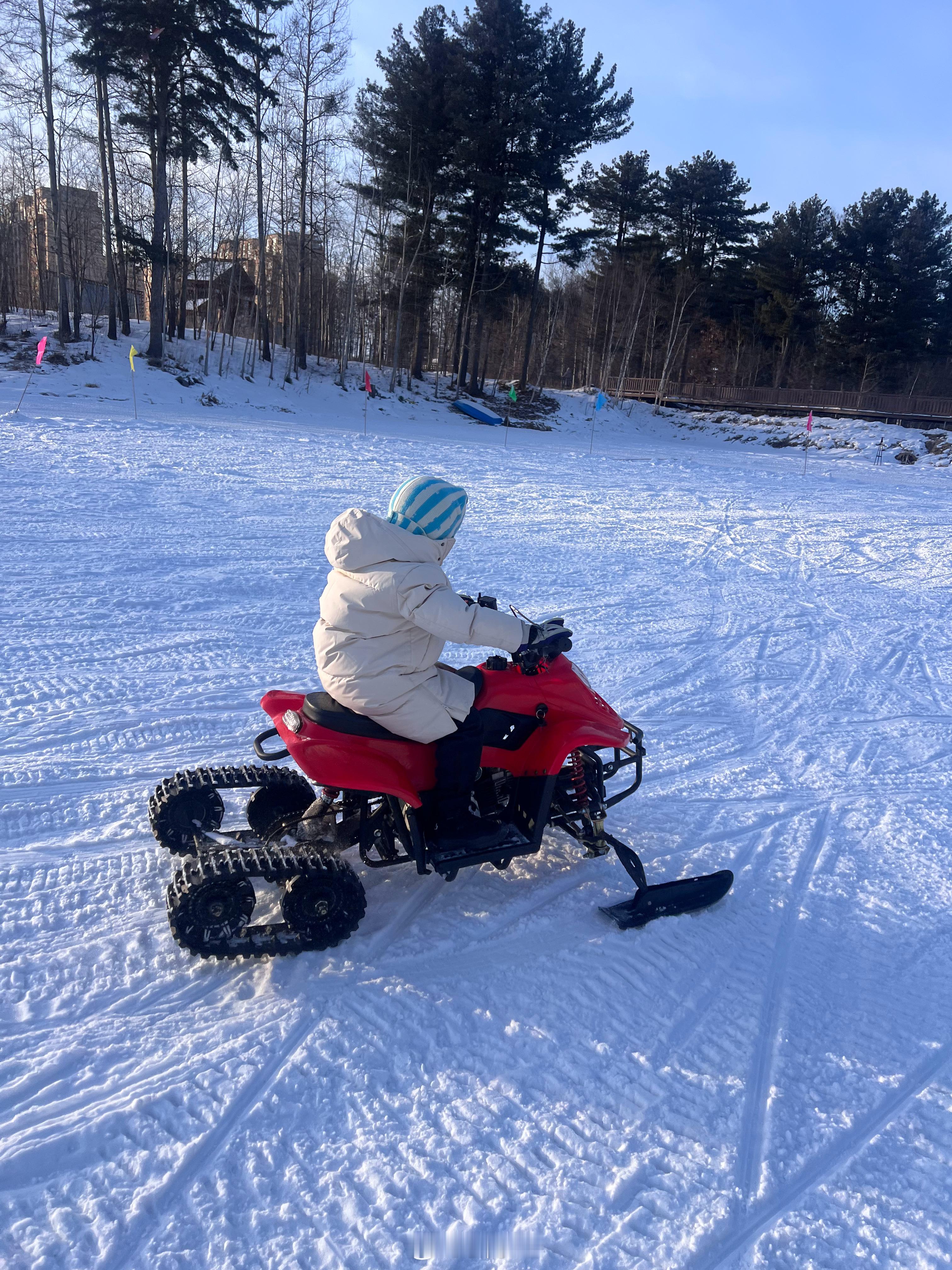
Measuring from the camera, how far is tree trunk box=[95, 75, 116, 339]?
79.7ft

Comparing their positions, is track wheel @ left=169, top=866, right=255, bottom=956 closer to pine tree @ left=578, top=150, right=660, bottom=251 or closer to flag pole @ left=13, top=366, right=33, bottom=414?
flag pole @ left=13, top=366, right=33, bottom=414

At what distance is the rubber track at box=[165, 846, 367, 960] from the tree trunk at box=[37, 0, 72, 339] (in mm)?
24510

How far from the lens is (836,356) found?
44312 mm

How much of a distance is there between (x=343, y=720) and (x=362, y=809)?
0.49m

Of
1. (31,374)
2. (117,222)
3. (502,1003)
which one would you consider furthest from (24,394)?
(502,1003)

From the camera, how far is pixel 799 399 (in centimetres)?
3788

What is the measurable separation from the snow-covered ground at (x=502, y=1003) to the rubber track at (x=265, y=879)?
85 mm

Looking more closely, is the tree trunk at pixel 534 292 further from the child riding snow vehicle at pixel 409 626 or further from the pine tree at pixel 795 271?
the child riding snow vehicle at pixel 409 626

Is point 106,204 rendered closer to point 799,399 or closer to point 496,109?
point 496,109

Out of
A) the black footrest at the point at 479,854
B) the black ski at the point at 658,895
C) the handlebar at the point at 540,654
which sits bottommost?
the black ski at the point at 658,895

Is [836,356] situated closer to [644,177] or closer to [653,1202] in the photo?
[644,177]

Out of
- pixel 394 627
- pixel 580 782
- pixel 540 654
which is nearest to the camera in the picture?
pixel 394 627

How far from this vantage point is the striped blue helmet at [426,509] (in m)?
3.12

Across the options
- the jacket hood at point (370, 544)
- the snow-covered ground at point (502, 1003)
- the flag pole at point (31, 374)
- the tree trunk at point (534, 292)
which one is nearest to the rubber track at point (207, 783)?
the snow-covered ground at point (502, 1003)
